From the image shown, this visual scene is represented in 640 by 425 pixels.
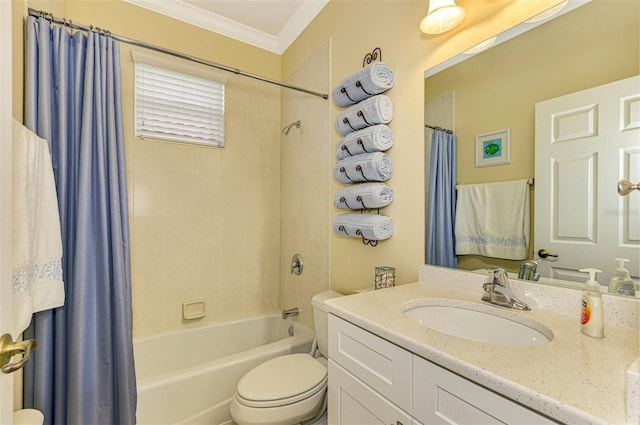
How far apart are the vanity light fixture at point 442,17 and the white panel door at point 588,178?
478 mm

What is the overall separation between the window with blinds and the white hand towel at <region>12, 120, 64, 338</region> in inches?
36.5

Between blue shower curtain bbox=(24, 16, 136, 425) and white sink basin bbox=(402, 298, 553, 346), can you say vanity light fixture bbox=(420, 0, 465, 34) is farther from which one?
blue shower curtain bbox=(24, 16, 136, 425)

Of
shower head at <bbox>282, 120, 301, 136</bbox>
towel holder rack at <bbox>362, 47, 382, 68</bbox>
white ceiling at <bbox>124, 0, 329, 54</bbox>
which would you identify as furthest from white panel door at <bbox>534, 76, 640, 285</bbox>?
white ceiling at <bbox>124, 0, 329, 54</bbox>

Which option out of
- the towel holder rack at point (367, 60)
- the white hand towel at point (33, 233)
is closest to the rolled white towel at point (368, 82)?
the towel holder rack at point (367, 60)

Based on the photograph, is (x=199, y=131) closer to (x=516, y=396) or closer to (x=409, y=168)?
(x=409, y=168)

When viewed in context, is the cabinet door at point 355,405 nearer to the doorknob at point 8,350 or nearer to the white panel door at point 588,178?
the white panel door at point 588,178

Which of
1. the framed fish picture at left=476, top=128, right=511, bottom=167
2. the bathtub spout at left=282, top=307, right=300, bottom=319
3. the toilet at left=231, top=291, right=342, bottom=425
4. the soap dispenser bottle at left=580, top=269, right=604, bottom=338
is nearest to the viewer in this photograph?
the soap dispenser bottle at left=580, top=269, right=604, bottom=338

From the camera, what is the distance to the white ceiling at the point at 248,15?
203cm

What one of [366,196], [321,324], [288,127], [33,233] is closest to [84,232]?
[33,233]

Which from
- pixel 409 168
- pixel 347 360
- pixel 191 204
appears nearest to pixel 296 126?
pixel 191 204

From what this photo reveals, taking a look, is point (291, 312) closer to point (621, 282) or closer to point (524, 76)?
point (621, 282)

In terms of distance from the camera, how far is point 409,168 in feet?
4.44

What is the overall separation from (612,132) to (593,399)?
2.31ft

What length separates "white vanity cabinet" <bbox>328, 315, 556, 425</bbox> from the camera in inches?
22.3
